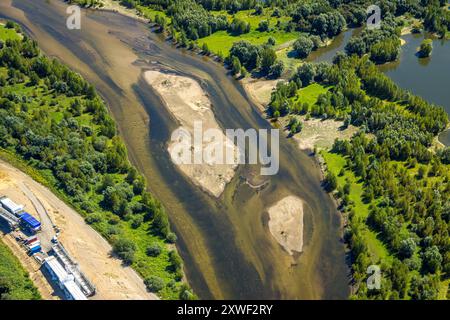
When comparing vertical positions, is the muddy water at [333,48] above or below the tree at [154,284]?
above

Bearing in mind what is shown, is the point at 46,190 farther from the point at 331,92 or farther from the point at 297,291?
the point at 331,92

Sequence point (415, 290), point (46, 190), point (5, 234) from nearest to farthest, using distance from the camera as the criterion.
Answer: point (415, 290)
point (5, 234)
point (46, 190)

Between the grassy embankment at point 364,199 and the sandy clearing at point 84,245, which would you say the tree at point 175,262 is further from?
the grassy embankment at point 364,199

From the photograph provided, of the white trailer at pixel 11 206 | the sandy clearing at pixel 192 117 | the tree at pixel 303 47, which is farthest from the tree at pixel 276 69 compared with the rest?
the white trailer at pixel 11 206

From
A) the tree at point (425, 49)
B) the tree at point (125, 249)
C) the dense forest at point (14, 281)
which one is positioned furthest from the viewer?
the tree at point (425, 49)

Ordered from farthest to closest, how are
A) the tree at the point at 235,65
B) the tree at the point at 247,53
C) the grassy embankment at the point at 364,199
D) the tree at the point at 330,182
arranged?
the tree at the point at 247,53 → the tree at the point at 235,65 → the tree at the point at 330,182 → the grassy embankment at the point at 364,199

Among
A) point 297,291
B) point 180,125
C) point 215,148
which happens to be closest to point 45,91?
point 180,125

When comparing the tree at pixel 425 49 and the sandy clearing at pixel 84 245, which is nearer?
the sandy clearing at pixel 84 245
